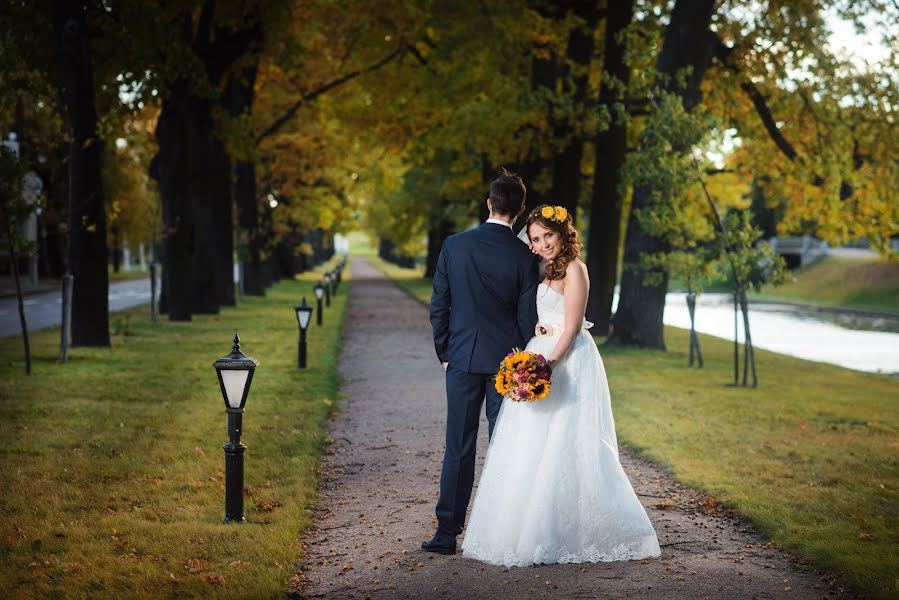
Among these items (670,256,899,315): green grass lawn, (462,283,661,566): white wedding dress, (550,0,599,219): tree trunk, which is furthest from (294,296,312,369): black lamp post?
(670,256,899,315): green grass lawn

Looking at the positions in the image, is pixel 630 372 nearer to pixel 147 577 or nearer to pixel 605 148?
pixel 605 148

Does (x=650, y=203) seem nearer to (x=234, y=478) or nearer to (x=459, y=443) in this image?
(x=234, y=478)

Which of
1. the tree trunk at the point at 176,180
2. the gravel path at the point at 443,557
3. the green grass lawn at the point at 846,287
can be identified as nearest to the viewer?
the gravel path at the point at 443,557

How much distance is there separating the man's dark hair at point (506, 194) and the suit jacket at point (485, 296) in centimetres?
11

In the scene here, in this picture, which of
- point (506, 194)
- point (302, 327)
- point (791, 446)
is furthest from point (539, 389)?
point (302, 327)

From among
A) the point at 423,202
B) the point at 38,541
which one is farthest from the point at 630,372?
the point at 423,202

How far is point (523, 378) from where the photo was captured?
586 centimetres

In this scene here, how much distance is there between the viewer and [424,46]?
106 ft

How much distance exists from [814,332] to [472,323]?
2515cm

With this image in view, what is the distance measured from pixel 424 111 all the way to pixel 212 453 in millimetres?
24462

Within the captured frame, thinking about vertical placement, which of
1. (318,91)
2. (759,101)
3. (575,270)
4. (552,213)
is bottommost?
(575,270)

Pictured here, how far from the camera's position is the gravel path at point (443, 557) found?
18.3 ft

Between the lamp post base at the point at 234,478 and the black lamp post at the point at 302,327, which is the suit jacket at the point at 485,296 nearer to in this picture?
the lamp post base at the point at 234,478

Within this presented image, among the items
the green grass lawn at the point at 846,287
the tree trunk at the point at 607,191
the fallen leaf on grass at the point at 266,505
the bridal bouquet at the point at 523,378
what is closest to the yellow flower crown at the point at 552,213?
the bridal bouquet at the point at 523,378
